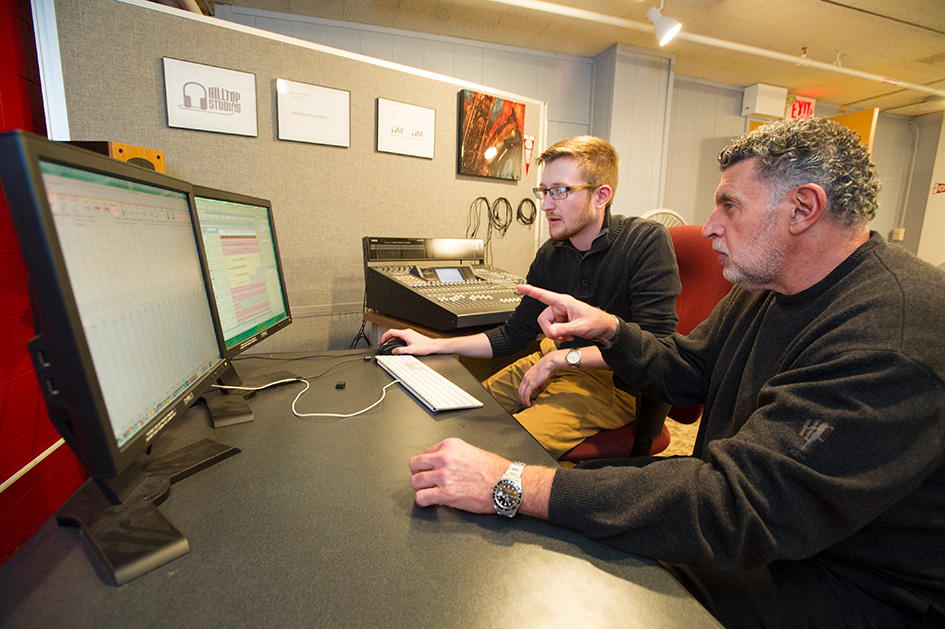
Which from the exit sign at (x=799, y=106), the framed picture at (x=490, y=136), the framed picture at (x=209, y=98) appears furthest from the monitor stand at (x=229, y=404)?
the exit sign at (x=799, y=106)

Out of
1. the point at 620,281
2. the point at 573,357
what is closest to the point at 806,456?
the point at 573,357

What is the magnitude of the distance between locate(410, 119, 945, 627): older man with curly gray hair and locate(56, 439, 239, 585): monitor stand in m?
0.28

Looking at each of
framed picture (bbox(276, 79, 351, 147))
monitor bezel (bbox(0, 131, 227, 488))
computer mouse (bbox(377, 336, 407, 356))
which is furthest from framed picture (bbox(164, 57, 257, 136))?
monitor bezel (bbox(0, 131, 227, 488))

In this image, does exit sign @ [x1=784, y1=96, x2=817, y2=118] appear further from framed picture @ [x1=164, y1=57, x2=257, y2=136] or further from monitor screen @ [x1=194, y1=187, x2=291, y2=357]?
monitor screen @ [x1=194, y1=187, x2=291, y2=357]

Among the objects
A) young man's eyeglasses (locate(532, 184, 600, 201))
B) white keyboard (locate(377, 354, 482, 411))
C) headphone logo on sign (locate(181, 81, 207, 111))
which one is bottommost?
white keyboard (locate(377, 354, 482, 411))

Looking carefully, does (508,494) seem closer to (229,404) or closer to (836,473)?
(836,473)

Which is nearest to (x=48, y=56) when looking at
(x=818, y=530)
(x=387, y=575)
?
(x=387, y=575)

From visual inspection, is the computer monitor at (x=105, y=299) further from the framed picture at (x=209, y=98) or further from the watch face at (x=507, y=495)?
the framed picture at (x=209, y=98)

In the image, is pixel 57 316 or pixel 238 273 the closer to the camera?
pixel 57 316

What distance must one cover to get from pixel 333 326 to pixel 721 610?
1604 millimetres

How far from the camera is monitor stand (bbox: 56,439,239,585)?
0.44m

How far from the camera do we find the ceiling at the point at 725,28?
2.86 metres

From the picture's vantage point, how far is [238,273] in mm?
894

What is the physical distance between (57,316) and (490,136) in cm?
197
